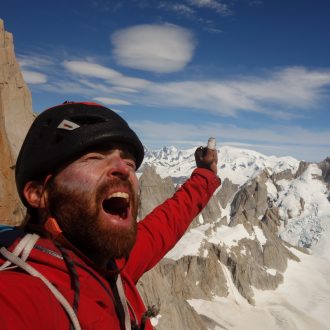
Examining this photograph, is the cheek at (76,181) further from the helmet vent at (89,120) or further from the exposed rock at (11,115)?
the exposed rock at (11,115)

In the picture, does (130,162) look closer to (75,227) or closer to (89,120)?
(89,120)

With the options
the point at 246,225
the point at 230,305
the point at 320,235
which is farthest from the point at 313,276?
the point at 320,235

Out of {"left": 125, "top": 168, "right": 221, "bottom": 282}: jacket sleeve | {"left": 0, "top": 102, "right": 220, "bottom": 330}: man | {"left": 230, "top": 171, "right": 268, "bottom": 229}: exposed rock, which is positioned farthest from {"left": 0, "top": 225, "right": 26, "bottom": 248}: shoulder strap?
{"left": 230, "top": 171, "right": 268, "bottom": 229}: exposed rock

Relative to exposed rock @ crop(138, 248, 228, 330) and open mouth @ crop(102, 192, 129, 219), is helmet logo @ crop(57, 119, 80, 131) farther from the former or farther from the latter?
exposed rock @ crop(138, 248, 228, 330)

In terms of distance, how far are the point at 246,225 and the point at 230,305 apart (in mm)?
30357

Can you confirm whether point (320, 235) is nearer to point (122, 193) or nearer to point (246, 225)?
point (246, 225)

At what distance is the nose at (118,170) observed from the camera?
335cm

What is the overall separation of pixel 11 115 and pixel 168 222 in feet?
65.2

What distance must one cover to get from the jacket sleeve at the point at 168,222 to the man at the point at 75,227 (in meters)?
0.75

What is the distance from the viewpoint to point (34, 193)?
346 centimetres

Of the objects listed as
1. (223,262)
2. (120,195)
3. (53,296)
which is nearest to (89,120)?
(120,195)

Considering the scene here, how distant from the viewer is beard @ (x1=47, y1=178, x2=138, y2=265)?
3.14m

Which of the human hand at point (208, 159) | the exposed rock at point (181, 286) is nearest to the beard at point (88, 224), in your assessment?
the human hand at point (208, 159)

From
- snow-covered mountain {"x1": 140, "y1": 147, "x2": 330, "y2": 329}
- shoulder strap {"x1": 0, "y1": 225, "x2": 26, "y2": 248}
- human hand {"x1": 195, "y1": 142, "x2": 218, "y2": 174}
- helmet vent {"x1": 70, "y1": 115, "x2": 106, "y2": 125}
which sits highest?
helmet vent {"x1": 70, "y1": 115, "x2": 106, "y2": 125}
